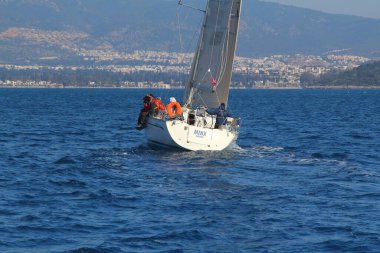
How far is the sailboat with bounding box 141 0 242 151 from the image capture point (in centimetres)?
3588

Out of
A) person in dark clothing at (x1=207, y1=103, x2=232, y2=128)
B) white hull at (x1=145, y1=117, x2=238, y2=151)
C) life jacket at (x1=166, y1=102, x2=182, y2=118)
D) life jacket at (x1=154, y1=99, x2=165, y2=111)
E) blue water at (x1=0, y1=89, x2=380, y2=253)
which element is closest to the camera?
blue water at (x1=0, y1=89, x2=380, y2=253)

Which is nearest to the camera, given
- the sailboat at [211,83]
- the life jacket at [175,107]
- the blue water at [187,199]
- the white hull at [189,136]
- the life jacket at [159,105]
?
the blue water at [187,199]

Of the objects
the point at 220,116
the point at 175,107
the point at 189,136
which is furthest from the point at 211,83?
the point at 189,136

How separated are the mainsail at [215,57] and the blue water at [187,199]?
2.85m

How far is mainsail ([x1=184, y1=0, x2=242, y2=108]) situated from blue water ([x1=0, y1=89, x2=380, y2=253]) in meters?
2.85

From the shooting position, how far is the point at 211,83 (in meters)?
39.5

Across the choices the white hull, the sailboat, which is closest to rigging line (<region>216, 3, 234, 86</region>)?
the sailboat

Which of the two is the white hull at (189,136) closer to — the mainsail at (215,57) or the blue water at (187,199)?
the blue water at (187,199)

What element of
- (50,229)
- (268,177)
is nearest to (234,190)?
(268,177)

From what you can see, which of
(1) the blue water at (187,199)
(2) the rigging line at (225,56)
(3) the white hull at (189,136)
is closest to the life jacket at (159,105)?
(3) the white hull at (189,136)

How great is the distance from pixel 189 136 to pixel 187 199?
1089 centimetres

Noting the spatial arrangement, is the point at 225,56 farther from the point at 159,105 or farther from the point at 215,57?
the point at 159,105

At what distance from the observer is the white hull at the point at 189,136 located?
115 ft

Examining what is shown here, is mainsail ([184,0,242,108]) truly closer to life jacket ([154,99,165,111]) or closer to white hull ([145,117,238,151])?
life jacket ([154,99,165,111])
